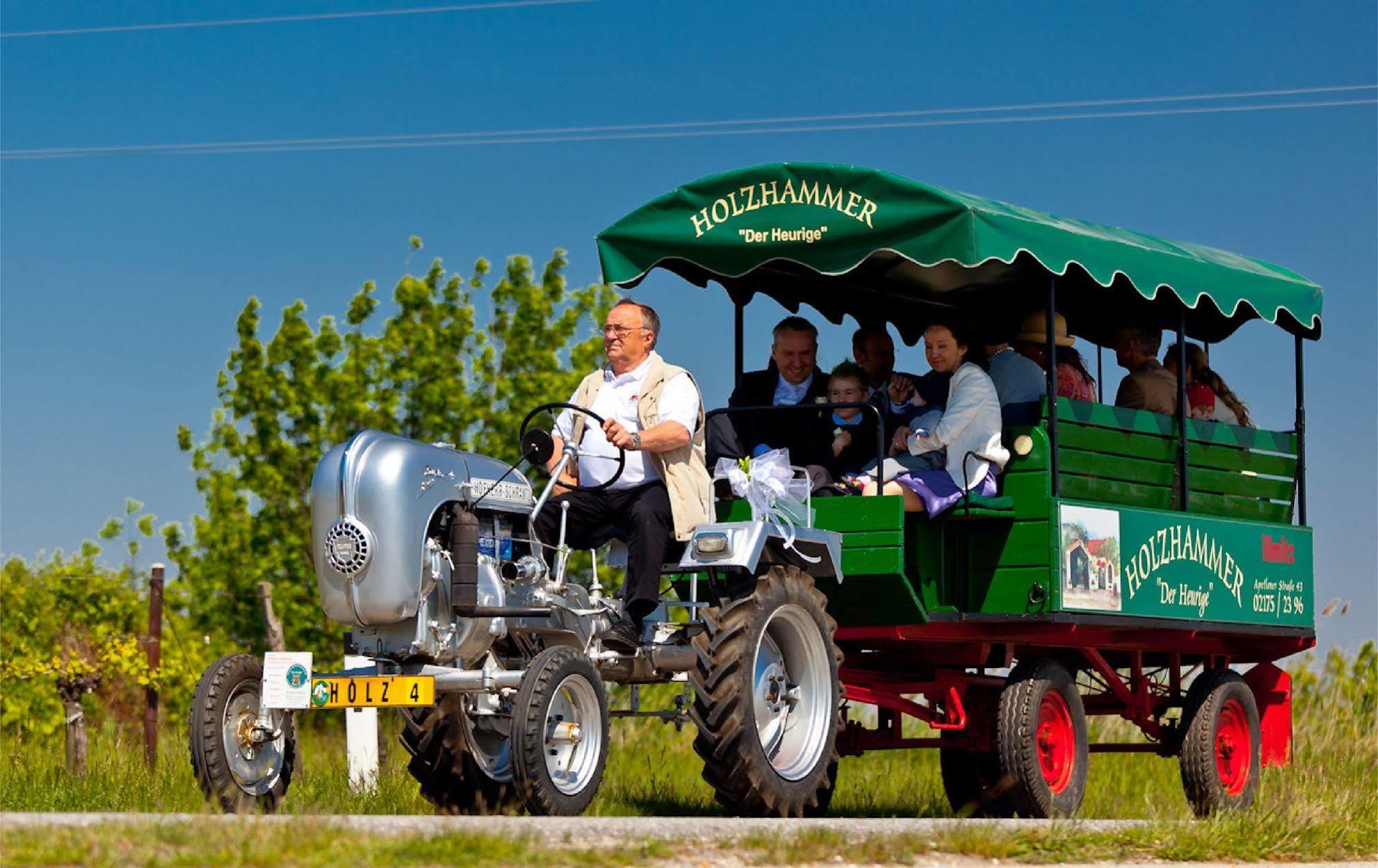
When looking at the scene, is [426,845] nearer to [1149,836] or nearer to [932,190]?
[1149,836]

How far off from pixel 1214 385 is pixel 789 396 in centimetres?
290

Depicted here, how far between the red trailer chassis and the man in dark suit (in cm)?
118

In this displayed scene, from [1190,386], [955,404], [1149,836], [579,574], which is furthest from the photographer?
[579,574]

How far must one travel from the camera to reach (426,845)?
6.56m

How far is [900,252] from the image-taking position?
1027cm

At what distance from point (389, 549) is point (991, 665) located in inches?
154

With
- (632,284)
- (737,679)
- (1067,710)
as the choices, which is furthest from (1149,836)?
(632,284)

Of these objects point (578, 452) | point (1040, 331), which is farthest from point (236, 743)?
point (1040, 331)

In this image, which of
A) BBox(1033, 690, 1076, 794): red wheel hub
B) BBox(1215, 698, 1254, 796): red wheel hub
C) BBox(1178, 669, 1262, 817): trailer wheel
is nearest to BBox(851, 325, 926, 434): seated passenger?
BBox(1033, 690, 1076, 794): red wheel hub

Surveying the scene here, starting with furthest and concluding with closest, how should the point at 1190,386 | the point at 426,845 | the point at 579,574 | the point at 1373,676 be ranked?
the point at 579,574 → the point at 1373,676 → the point at 1190,386 → the point at 426,845

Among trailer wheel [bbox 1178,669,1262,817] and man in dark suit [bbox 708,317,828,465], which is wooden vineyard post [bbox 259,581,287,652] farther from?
trailer wheel [bbox 1178,669,1262,817]

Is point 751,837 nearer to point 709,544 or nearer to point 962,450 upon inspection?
point 709,544

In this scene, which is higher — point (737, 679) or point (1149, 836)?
point (737, 679)

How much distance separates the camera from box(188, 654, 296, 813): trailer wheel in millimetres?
8602
